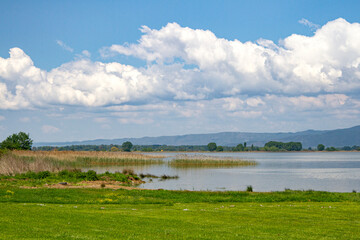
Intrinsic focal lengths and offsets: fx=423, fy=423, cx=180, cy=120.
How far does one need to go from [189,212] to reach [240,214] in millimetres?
2599

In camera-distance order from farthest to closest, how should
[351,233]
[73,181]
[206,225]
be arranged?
[73,181] < [206,225] < [351,233]

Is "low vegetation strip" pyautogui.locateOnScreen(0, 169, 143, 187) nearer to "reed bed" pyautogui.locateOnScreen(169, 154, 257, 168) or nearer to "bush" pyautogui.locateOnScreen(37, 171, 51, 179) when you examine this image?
"bush" pyautogui.locateOnScreen(37, 171, 51, 179)

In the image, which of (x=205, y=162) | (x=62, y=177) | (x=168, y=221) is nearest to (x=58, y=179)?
(x=62, y=177)

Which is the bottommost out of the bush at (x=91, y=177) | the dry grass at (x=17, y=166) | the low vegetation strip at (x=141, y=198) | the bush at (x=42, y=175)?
the low vegetation strip at (x=141, y=198)

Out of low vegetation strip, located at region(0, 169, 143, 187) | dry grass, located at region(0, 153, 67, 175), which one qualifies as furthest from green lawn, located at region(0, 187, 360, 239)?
dry grass, located at region(0, 153, 67, 175)

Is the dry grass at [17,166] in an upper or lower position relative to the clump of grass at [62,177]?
upper

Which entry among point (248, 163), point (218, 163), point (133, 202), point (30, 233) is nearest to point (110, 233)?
point (30, 233)

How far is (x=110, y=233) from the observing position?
14.9 metres

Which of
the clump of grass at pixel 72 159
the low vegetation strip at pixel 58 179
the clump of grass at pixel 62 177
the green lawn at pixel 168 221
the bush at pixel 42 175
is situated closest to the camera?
the green lawn at pixel 168 221

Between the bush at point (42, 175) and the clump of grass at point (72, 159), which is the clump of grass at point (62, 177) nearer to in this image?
the bush at point (42, 175)

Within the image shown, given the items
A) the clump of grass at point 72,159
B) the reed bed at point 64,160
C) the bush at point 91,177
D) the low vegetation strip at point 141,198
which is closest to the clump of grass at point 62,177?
the bush at point 91,177

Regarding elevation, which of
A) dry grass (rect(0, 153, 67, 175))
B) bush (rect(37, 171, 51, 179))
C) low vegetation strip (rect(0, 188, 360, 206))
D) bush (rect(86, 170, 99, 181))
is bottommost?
low vegetation strip (rect(0, 188, 360, 206))

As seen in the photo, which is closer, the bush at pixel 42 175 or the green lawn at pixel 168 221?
the green lawn at pixel 168 221

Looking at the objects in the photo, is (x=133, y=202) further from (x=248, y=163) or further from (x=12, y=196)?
(x=248, y=163)
